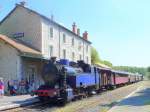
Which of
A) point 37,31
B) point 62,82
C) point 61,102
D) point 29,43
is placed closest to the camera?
point 62,82

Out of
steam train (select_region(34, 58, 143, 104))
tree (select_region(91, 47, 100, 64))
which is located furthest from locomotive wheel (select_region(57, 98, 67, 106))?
tree (select_region(91, 47, 100, 64))

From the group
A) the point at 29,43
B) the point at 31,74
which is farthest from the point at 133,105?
the point at 29,43

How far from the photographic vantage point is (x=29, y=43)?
39094 mm

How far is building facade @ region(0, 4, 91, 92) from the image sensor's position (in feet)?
107

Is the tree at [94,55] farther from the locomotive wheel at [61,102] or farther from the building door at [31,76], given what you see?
the locomotive wheel at [61,102]

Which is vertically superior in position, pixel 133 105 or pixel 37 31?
pixel 37 31

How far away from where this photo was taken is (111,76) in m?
40.4

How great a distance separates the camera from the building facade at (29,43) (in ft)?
107

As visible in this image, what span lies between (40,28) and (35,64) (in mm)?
4730

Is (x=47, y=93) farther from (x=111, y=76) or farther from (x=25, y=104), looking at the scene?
(x=111, y=76)

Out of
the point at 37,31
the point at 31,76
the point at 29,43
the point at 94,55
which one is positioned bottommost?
the point at 31,76

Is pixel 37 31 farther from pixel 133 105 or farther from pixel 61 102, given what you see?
pixel 133 105

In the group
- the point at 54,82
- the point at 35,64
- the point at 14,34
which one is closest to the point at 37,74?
the point at 35,64

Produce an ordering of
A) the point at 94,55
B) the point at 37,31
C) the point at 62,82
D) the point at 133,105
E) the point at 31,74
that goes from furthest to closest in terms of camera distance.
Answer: the point at 94,55, the point at 37,31, the point at 31,74, the point at 62,82, the point at 133,105
